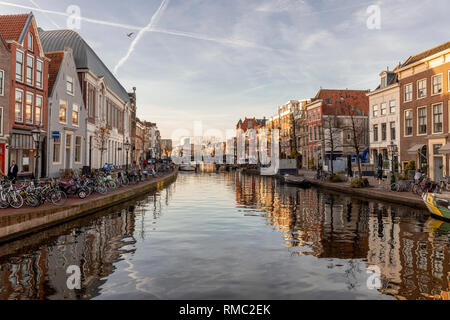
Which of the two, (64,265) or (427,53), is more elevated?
(427,53)

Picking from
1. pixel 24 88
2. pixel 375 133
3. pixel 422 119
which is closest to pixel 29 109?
pixel 24 88

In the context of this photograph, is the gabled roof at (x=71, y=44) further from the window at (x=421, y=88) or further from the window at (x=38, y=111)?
the window at (x=421, y=88)

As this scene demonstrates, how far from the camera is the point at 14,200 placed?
1537cm

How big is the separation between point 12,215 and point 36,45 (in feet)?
77.9

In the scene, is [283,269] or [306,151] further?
[306,151]

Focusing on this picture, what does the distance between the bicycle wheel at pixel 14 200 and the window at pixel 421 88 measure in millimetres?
37137

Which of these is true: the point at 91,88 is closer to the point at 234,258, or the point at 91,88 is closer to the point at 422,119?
the point at 422,119

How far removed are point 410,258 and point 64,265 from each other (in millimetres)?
10343

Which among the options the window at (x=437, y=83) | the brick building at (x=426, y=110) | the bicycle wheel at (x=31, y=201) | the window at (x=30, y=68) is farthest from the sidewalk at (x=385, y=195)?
the window at (x=30, y=68)

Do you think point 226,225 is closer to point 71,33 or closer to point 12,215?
point 12,215

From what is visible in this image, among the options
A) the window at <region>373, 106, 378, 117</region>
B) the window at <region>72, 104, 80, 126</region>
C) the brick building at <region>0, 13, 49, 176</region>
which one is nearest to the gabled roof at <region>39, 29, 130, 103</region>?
the window at <region>72, 104, 80, 126</region>

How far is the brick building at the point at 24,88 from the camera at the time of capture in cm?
2752
